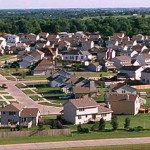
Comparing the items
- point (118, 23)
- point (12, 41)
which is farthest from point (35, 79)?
point (118, 23)

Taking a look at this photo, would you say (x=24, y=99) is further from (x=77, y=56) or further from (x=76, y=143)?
(x=77, y=56)

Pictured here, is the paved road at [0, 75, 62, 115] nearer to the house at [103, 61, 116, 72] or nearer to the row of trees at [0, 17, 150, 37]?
the house at [103, 61, 116, 72]

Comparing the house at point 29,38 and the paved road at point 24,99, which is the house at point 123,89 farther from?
the house at point 29,38

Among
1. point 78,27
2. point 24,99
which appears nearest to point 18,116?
point 24,99

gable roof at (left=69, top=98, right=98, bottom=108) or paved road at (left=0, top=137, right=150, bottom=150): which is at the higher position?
gable roof at (left=69, top=98, right=98, bottom=108)

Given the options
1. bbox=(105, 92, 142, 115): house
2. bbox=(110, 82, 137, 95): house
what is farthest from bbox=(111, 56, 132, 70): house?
bbox=(105, 92, 142, 115): house

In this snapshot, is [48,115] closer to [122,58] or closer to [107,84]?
[107,84]
